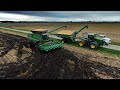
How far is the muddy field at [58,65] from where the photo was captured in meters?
10.1

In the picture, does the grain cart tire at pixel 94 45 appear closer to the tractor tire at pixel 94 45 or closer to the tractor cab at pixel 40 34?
the tractor tire at pixel 94 45

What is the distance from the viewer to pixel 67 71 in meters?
10.8

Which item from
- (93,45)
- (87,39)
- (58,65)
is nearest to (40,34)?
(87,39)

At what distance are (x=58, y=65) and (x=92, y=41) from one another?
7.29 meters

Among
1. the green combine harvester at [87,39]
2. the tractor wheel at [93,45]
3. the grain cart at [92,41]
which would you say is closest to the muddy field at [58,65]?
the tractor wheel at [93,45]

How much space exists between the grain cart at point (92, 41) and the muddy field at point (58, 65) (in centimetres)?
205

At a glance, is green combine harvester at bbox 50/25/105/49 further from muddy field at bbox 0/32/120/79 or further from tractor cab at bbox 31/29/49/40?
tractor cab at bbox 31/29/49/40

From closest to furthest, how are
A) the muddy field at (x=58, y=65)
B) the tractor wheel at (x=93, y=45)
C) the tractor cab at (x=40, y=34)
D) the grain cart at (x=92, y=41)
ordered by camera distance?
the muddy field at (x=58, y=65), the tractor cab at (x=40, y=34), the tractor wheel at (x=93, y=45), the grain cart at (x=92, y=41)

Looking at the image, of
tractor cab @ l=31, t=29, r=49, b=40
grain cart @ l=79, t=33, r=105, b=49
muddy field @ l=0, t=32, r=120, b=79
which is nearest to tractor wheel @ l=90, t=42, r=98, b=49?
grain cart @ l=79, t=33, r=105, b=49

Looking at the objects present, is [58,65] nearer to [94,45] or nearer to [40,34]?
[40,34]

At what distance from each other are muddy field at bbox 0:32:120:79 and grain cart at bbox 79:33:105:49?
205cm

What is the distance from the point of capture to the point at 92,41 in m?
17.7
